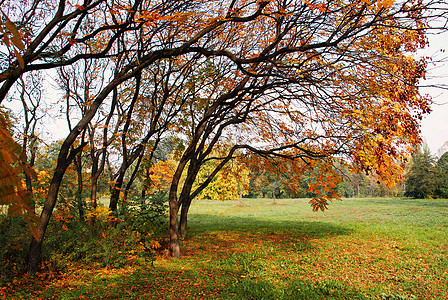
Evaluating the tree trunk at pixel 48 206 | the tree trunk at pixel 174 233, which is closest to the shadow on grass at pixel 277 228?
the tree trunk at pixel 174 233

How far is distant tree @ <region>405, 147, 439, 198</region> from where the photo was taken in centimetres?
3404

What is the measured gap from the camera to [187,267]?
19.9ft

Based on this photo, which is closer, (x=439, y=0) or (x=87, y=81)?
(x=439, y=0)

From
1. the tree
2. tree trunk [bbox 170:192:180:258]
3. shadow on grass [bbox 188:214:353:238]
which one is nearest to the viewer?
the tree

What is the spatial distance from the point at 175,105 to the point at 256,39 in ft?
10.7

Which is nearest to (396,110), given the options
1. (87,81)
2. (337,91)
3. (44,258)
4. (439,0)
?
(337,91)

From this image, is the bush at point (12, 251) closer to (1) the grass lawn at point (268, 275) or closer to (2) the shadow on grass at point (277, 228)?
(1) the grass lawn at point (268, 275)

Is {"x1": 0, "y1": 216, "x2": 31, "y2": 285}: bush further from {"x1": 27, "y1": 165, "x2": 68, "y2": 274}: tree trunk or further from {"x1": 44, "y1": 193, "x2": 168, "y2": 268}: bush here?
{"x1": 44, "y1": 193, "x2": 168, "y2": 268}: bush

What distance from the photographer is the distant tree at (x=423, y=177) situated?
112 feet

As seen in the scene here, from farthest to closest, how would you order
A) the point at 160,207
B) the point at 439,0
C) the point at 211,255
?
the point at 211,255 < the point at 160,207 < the point at 439,0

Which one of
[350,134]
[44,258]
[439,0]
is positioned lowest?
[44,258]

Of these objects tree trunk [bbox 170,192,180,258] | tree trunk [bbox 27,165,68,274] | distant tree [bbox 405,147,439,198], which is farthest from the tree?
distant tree [bbox 405,147,439,198]

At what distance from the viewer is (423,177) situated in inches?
1367

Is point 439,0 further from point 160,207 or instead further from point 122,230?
point 122,230
